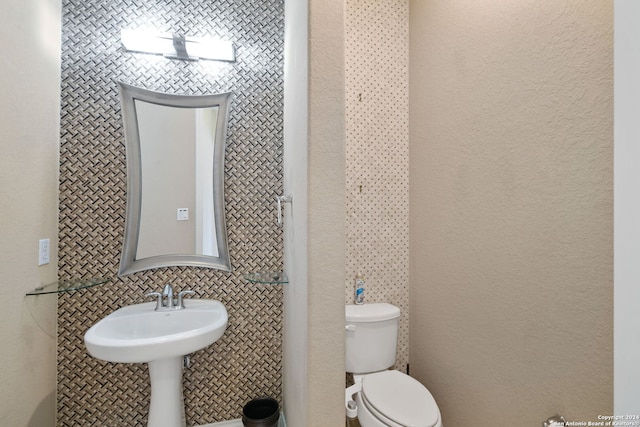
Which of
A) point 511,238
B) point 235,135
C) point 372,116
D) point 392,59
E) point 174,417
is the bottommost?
point 174,417

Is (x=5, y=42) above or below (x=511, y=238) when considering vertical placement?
above

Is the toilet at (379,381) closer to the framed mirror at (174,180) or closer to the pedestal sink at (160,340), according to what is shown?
the pedestal sink at (160,340)

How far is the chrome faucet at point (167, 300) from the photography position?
61.5 inches

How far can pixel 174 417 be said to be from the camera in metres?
1.40

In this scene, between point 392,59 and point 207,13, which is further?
point 392,59

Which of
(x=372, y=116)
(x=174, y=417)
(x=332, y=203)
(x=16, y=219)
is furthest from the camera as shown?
(x=372, y=116)

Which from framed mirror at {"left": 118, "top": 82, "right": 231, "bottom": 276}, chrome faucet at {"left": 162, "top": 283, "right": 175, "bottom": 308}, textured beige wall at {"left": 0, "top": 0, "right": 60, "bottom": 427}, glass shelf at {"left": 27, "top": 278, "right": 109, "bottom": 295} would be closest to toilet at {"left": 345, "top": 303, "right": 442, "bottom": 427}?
framed mirror at {"left": 118, "top": 82, "right": 231, "bottom": 276}

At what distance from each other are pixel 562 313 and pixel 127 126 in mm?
2269

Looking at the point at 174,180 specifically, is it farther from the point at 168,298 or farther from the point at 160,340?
the point at 160,340

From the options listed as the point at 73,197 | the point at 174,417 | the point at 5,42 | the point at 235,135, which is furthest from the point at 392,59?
the point at 174,417

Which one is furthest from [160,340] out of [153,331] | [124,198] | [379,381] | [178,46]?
[178,46]

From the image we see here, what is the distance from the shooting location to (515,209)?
1.28m

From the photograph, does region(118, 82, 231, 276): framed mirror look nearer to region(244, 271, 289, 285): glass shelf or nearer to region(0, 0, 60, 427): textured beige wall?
region(244, 271, 289, 285): glass shelf

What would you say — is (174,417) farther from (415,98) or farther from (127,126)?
(415,98)
